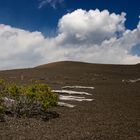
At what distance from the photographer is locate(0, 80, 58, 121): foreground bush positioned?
2111 centimetres

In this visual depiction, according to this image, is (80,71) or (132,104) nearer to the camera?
(132,104)

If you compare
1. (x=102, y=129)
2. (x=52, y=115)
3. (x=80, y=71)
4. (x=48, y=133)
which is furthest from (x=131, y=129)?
(x=80, y=71)

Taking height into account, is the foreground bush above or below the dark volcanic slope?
above

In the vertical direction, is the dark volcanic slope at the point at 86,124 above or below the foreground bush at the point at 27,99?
below

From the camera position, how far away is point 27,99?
21797 millimetres

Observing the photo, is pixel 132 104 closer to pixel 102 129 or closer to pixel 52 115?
pixel 52 115

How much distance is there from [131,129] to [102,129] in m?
1.47

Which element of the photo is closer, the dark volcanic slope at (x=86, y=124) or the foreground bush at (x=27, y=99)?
the dark volcanic slope at (x=86, y=124)

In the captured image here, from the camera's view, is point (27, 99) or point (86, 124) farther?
A: point (27, 99)

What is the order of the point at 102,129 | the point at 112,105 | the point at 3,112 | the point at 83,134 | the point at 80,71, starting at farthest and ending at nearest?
the point at 80,71 → the point at 112,105 → the point at 3,112 → the point at 102,129 → the point at 83,134

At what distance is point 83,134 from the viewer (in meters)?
16.6

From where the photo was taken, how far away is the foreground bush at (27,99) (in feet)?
69.3

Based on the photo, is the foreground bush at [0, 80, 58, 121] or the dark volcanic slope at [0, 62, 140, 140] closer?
the dark volcanic slope at [0, 62, 140, 140]

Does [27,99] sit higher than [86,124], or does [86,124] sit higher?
[27,99]
